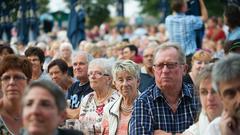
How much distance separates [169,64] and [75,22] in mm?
14819

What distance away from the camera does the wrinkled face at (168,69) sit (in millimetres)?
8250

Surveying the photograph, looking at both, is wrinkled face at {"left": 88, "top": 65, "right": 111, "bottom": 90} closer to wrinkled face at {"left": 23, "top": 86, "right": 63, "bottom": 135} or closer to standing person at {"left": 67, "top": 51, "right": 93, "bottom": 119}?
standing person at {"left": 67, "top": 51, "right": 93, "bottom": 119}

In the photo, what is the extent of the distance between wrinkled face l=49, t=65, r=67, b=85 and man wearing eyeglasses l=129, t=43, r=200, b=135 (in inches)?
150

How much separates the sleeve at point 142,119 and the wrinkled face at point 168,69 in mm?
282

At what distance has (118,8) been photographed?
35.4 m

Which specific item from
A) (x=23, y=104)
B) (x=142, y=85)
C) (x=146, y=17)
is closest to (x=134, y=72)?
(x=142, y=85)

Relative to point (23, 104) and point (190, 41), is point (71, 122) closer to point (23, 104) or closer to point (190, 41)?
point (23, 104)

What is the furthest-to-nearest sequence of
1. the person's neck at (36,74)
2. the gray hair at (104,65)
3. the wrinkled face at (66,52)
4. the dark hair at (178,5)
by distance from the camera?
the wrinkled face at (66,52) < the dark hair at (178,5) < the person's neck at (36,74) < the gray hair at (104,65)

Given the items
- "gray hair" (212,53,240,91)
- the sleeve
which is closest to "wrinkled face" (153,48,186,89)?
the sleeve

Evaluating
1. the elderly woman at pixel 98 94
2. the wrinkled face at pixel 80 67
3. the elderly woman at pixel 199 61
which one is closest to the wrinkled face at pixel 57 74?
the wrinkled face at pixel 80 67

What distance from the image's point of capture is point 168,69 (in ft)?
27.3

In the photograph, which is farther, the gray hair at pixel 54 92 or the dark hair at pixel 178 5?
the dark hair at pixel 178 5

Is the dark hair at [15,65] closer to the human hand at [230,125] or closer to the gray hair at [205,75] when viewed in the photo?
the gray hair at [205,75]

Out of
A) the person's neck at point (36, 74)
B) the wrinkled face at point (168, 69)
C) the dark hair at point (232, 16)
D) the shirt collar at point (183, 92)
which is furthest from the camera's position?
the person's neck at point (36, 74)
